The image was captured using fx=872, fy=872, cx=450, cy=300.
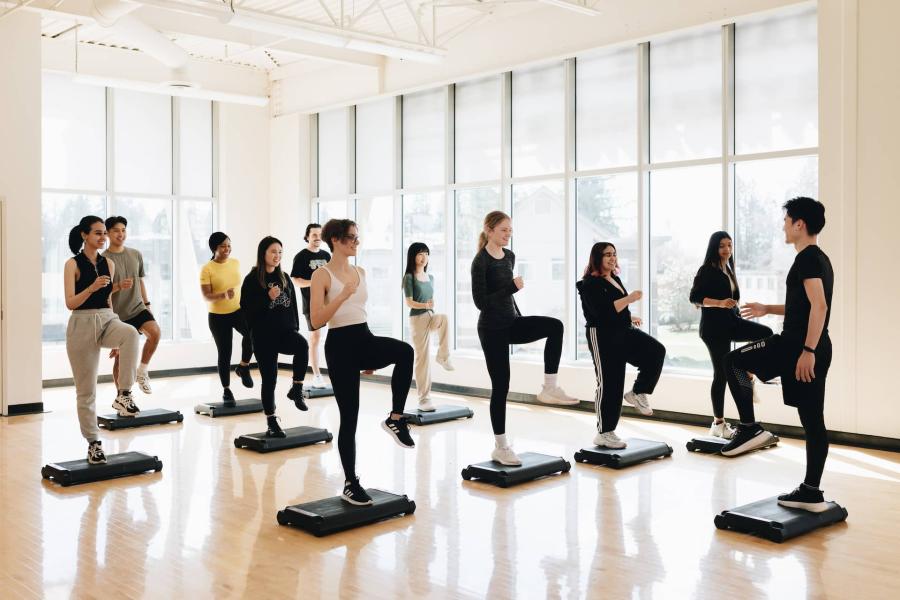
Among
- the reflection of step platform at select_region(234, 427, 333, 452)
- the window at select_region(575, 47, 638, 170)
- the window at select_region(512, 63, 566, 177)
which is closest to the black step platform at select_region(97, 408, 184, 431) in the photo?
the reflection of step platform at select_region(234, 427, 333, 452)

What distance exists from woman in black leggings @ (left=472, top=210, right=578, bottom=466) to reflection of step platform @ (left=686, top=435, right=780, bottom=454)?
5.19 feet

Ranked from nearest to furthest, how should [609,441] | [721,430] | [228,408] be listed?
[609,441] < [721,430] < [228,408]

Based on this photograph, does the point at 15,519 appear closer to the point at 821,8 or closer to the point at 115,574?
the point at 115,574

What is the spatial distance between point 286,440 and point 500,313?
2.34 metres

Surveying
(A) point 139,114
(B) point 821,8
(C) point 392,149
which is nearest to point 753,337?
(B) point 821,8

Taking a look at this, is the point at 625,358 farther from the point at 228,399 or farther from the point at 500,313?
the point at 228,399

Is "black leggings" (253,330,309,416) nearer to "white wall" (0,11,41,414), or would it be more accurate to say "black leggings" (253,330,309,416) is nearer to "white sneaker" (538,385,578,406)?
"white sneaker" (538,385,578,406)

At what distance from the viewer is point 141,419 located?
26.6ft

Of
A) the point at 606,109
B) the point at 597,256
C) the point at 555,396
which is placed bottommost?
the point at 555,396

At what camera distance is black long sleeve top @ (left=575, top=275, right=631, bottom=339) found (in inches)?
245

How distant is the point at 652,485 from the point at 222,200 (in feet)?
28.3

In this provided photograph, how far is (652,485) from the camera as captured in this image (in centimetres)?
582

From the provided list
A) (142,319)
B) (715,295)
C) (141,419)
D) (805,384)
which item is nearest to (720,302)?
(715,295)

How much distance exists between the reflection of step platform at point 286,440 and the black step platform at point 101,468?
873mm
